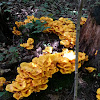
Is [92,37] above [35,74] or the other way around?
above

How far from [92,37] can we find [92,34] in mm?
112

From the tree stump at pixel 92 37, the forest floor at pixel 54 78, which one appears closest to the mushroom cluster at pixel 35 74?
the forest floor at pixel 54 78

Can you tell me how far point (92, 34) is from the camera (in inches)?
159

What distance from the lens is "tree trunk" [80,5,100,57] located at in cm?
389

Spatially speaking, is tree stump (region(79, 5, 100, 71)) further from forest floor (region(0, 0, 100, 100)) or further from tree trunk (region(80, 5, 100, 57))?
forest floor (region(0, 0, 100, 100))

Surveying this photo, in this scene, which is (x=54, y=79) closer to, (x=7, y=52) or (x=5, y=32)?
(x=7, y=52)

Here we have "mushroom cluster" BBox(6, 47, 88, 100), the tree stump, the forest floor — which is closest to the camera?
"mushroom cluster" BBox(6, 47, 88, 100)

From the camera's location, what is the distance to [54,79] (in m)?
3.61

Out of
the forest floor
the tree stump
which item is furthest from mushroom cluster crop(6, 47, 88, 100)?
the tree stump

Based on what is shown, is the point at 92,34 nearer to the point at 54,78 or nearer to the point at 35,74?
the point at 54,78

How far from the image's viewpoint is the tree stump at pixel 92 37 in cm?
387

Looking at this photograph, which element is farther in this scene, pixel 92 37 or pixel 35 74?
pixel 92 37

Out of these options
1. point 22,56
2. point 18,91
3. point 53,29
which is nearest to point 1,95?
point 18,91

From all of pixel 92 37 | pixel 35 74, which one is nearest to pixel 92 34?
pixel 92 37
